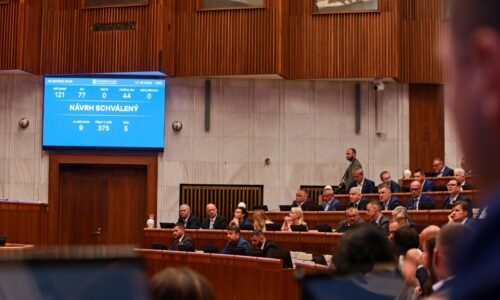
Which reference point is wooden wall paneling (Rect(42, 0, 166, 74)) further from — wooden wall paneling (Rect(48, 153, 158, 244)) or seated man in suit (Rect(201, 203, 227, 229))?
seated man in suit (Rect(201, 203, 227, 229))

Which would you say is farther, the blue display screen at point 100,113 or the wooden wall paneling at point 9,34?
the blue display screen at point 100,113

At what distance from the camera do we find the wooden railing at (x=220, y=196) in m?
15.3

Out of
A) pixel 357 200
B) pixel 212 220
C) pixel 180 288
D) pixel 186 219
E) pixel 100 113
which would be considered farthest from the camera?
pixel 100 113

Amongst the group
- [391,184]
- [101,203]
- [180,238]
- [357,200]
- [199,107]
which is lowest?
[180,238]

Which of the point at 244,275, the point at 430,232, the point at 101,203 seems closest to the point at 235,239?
the point at 244,275

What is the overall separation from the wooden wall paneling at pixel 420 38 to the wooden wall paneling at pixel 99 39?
15.1 feet

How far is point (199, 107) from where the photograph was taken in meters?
15.5

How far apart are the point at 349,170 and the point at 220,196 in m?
2.60

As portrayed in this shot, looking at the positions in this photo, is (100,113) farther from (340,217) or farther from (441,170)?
(441,170)

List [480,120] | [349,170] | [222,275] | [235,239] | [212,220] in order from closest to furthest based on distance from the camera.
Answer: [480,120]
[222,275]
[235,239]
[212,220]
[349,170]

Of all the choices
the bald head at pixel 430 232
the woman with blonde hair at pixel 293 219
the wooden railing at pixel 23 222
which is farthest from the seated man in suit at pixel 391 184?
the bald head at pixel 430 232

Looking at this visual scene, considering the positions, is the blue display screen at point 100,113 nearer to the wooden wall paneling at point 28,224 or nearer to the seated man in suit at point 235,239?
the wooden wall paneling at point 28,224

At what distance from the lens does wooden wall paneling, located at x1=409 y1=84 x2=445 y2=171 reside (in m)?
15.5

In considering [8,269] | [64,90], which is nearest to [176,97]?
[64,90]
